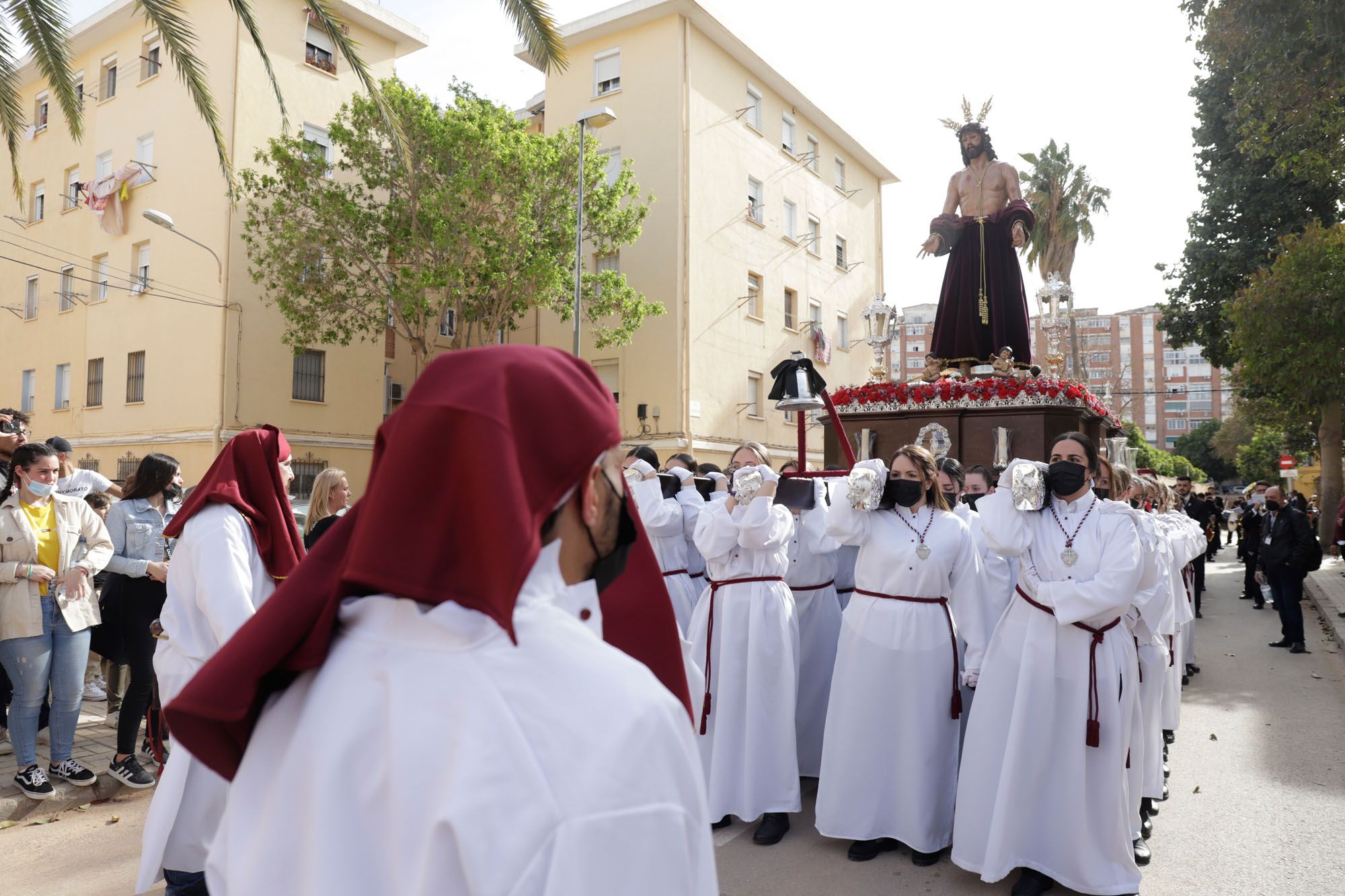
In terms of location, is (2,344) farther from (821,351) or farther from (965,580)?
(965,580)

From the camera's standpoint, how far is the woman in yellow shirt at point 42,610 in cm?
549

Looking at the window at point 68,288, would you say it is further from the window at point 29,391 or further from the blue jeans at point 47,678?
the blue jeans at point 47,678

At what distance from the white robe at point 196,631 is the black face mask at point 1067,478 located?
146 inches

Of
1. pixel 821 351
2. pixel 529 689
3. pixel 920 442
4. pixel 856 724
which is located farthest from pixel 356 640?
pixel 821 351

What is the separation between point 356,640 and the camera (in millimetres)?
1354

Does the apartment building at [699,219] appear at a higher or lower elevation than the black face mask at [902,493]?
higher

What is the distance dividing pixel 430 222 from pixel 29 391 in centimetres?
1648

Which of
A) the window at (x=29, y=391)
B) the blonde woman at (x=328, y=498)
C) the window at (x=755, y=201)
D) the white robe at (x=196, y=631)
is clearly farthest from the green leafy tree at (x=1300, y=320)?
the window at (x=29, y=391)

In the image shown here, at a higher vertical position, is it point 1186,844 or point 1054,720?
point 1054,720

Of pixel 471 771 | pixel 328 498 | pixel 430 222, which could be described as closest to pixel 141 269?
pixel 430 222

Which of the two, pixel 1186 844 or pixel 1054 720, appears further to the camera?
pixel 1186 844

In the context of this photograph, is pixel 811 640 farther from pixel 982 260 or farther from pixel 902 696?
pixel 982 260

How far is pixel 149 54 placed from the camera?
24312 mm

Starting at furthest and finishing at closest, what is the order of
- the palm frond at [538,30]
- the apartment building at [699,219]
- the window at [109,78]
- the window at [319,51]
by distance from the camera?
the apartment building at [699,219] < the window at [109,78] < the window at [319,51] < the palm frond at [538,30]
